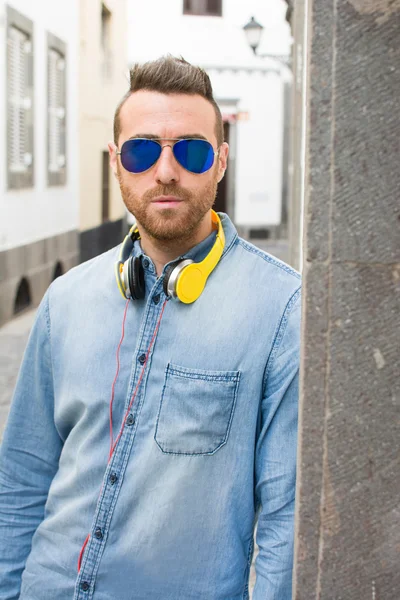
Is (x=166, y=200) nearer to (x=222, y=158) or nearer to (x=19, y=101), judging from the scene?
(x=222, y=158)

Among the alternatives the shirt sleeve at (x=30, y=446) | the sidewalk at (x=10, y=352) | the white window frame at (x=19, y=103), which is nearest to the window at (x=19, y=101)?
the white window frame at (x=19, y=103)

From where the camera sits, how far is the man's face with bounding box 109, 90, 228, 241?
1.96 metres

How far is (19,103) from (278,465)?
10.4 metres

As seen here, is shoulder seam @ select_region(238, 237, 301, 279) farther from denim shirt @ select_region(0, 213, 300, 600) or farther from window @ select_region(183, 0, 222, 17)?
window @ select_region(183, 0, 222, 17)

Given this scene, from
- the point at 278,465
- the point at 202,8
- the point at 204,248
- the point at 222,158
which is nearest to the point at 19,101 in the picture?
the point at 222,158

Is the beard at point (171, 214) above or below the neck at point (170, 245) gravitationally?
above

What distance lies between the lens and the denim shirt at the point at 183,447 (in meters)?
1.82

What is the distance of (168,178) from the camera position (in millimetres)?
1951

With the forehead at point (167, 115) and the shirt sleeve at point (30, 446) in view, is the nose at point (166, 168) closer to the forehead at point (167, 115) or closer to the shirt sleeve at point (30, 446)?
the forehead at point (167, 115)

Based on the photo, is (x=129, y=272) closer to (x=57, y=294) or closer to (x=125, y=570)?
(x=57, y=294)

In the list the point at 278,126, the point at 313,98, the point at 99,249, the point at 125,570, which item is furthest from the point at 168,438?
the point at 278,126

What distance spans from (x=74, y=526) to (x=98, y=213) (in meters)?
15.6

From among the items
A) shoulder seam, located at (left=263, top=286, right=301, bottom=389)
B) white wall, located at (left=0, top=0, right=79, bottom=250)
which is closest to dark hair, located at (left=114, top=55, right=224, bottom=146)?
shoulder seam, located at (left=263, top=286, right=301, bottom=389)

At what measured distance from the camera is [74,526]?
6.41ft
